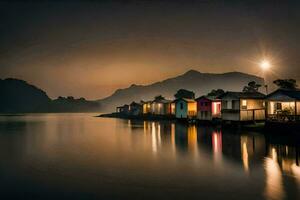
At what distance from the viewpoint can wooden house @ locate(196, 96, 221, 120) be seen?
52094 millimetres

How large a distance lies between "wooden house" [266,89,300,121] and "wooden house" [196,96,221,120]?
1279 centimetres

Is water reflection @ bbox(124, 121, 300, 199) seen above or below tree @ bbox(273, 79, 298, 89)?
below

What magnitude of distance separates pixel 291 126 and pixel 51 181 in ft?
90.1

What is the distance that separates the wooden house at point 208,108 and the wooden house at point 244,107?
619 centimetres

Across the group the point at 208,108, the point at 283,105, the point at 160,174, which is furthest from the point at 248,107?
the point at 160,174

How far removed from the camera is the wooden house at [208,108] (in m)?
52.1

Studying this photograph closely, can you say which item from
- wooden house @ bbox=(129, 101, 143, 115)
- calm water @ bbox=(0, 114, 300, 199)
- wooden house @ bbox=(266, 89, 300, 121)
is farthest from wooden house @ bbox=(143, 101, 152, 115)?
calm water @ bbox=(0, 114, 300, 199)

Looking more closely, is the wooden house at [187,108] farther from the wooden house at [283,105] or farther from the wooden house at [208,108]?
the wooden house at [283,105]

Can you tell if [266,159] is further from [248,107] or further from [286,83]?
[286,83]

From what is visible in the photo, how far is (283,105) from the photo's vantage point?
39.1 metres

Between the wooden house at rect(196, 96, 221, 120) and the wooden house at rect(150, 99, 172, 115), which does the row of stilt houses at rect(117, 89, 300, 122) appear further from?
the wooden house at rect(150, 99, 172, 115)

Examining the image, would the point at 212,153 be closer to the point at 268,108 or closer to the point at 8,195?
the point at 8,195

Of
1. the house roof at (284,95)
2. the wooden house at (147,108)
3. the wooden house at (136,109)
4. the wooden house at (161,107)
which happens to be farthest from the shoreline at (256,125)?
the wooden house at (136,109)

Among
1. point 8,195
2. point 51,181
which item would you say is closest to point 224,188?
point 51,181
